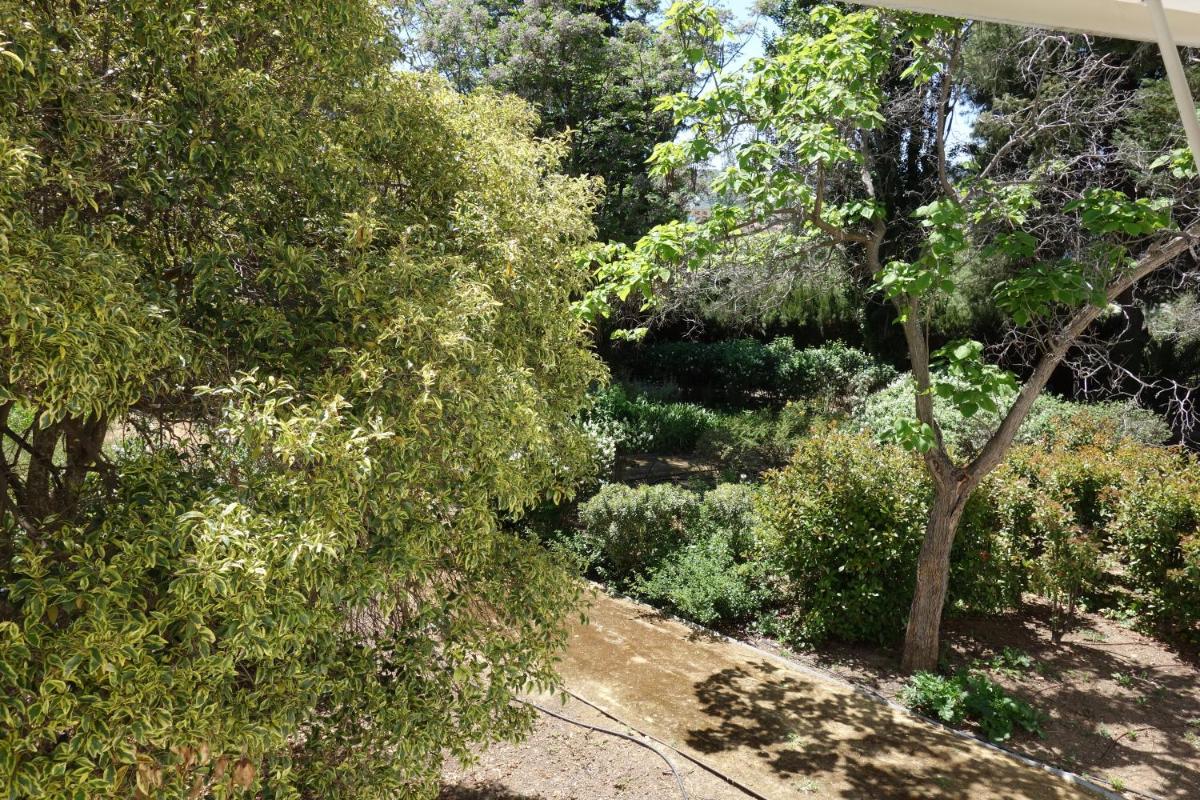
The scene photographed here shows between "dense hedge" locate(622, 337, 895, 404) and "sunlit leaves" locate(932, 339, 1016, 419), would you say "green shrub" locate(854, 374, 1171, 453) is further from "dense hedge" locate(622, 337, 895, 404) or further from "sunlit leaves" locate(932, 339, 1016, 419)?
"sunlit leaves" locate(932, 339, 1016, 419)

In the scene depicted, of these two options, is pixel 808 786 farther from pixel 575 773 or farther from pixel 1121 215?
pixel 1121 215

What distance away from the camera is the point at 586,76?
14.6m

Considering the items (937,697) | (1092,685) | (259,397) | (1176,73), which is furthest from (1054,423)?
(259,397)

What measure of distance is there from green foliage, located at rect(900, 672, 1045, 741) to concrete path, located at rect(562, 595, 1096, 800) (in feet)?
0.59

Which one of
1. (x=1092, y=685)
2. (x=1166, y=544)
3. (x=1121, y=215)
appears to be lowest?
(x=1092, y=685)

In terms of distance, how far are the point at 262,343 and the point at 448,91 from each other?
1698 millimetres

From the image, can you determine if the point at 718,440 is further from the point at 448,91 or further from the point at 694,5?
the point at 448,91

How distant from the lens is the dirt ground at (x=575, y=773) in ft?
14.5

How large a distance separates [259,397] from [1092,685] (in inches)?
249

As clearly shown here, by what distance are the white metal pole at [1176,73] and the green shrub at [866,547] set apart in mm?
5234

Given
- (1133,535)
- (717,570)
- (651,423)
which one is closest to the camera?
(1133,535)

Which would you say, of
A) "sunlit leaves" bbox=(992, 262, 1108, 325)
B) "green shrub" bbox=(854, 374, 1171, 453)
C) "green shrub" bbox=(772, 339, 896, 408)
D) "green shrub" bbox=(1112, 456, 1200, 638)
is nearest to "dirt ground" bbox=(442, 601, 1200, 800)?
"green shrub" bbox=(1112, 456, 1200, 638)

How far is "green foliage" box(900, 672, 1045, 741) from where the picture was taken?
5.32m

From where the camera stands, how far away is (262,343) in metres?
2.72
